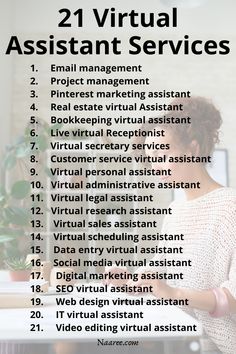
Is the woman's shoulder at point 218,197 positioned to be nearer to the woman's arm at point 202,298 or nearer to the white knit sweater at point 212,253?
the white knit sweater at point 212,253

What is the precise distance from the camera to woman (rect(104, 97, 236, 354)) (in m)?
0.71

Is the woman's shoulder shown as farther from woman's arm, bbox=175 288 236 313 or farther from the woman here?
woman's arm, bbox=175 288 236 313

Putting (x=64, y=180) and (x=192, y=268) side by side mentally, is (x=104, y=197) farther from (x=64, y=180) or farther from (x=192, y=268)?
(x=192, y=268)

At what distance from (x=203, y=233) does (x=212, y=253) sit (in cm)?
4

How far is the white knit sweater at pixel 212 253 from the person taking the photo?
739 mm

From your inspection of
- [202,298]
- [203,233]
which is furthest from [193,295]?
[203,233]

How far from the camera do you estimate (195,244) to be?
78cm

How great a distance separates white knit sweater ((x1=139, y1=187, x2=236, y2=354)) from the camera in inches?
29.1

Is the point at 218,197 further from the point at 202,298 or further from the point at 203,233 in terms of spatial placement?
the point at 202,298

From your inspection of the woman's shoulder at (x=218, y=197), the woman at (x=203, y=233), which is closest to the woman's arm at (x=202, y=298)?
the woman at (x=203, y=233)

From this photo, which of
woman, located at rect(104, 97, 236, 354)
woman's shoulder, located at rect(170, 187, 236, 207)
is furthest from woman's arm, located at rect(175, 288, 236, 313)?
woman's shoulder, located at rect(170, 187, 236, 207)

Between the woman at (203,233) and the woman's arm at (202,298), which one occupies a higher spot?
the woman at (203,233)

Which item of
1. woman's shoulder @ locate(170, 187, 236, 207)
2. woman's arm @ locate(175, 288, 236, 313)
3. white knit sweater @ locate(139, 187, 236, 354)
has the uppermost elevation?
woman's shoulder @ locate(170, 187, 236, 207)

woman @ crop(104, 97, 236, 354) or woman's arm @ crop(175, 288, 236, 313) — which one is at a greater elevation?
woman @ crop(104, 97, 236, 354)
